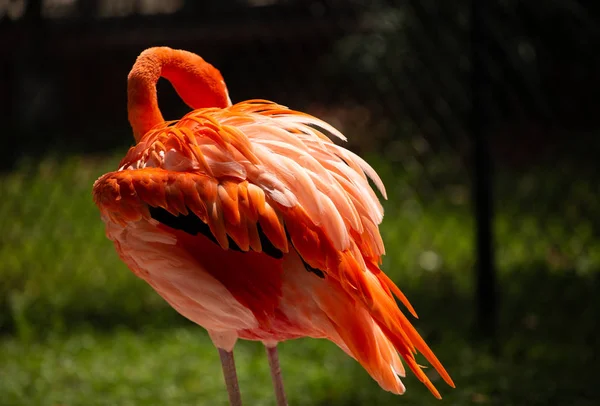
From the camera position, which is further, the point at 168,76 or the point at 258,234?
the point at 168,76

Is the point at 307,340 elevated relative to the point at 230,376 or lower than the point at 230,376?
lower

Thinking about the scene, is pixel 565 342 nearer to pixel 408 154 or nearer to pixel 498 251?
pixel 498 251

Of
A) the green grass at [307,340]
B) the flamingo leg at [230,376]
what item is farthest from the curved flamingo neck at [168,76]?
the green grass at [307,340]

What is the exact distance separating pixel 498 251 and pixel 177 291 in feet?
9.05

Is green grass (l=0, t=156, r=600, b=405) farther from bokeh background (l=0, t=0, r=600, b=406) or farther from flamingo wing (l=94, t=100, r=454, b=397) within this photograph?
flamingo wing (l=94, t=100, r=454, b=397)

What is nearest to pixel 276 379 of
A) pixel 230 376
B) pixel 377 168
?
pixel 230 376

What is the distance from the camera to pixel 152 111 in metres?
2.41

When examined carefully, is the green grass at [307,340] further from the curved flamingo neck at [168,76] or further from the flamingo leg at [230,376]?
the curved flamingo neck at [168,76]

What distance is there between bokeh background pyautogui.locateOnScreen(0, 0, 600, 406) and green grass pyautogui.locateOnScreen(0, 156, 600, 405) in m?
0.01

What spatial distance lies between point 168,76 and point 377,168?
308 centimetres

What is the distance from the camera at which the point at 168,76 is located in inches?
98.0

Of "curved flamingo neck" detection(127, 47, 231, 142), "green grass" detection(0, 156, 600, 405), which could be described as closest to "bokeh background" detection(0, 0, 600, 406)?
"green grass" detection(0, 156, 600, 405)

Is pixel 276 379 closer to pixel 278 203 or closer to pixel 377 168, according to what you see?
pixel 278 203

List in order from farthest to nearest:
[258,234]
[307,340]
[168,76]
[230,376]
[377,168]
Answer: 1. [377,168]
2. [307,340]
3. [168,76]
4. [230,376]
5. [258,234]
